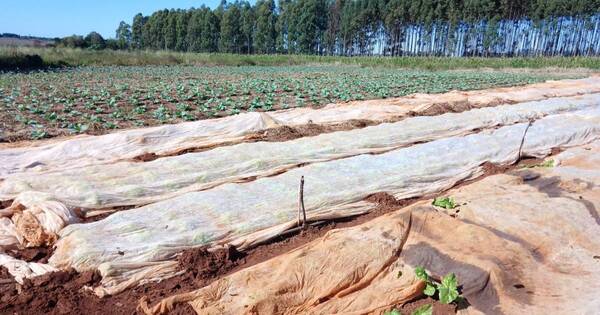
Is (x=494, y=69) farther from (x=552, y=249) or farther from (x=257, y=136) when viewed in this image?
(x=552, y=249)

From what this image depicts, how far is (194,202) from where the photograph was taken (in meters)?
4.46

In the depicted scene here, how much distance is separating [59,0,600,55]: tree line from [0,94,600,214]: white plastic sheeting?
63.0 metres

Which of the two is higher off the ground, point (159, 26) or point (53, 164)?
point (159, 26)

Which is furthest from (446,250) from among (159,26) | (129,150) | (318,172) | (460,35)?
(159,26)

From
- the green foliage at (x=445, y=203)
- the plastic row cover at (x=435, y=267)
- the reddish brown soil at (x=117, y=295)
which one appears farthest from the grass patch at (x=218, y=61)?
the plastic row cover at (x=435, y=267)

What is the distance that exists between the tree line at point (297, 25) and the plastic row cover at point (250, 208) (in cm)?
6433

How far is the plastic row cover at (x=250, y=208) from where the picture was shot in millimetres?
3648

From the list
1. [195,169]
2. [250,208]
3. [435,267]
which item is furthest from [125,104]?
[435,267]

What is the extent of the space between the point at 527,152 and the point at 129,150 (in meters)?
7.12

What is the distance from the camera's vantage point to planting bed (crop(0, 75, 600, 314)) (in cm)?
320

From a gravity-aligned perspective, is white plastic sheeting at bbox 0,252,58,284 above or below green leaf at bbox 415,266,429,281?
below

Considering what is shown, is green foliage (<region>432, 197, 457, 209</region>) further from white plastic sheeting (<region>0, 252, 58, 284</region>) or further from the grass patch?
the grass patch

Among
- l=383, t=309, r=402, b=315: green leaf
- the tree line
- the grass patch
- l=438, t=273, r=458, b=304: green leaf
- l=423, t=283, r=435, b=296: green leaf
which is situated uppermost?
the tree line

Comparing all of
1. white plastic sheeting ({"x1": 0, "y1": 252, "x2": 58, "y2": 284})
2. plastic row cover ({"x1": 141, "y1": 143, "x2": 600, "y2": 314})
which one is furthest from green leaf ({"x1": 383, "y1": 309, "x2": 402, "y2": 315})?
white plastic sheeting ({"x1": 0, "y1": 252, "x2": 58, "y2": 284})
